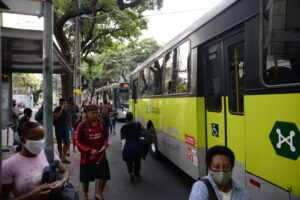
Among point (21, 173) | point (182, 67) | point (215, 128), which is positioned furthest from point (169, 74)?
point (21, 173)

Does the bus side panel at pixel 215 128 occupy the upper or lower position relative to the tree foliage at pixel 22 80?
lower

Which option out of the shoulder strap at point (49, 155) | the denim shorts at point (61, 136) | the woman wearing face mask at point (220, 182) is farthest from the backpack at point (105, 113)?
the woman wearing face mask at point (220, 182)

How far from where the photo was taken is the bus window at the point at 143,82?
8359mm

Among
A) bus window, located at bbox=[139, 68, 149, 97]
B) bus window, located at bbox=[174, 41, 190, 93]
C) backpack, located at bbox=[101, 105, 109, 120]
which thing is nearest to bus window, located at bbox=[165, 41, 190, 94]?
bus window, located at bbox=[174, 41, 190, 93]

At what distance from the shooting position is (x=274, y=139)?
2463 mm

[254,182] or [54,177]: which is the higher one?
[54,177]

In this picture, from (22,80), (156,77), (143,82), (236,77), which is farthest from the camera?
(22,80)

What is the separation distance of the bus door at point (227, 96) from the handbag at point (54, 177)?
82.7 inches

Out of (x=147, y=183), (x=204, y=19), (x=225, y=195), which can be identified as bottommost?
(x=147, y=183)

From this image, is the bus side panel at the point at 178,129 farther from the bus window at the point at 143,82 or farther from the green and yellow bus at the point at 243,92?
the bus window at the point at 143,82

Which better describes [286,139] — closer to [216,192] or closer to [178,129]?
[216,192]

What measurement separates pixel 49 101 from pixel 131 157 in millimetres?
2252

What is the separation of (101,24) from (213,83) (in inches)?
656

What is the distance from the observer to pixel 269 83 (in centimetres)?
262
